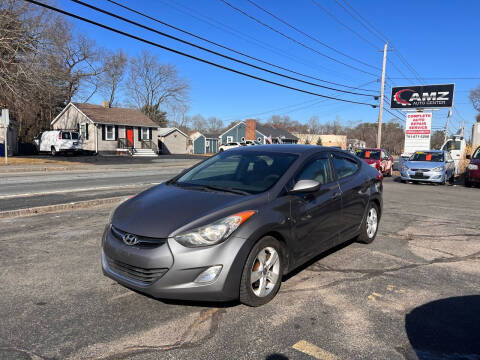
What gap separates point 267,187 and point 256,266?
2.82ft

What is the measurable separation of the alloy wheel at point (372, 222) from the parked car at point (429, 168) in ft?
34.5

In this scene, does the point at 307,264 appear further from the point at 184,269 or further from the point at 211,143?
the point at 211,143

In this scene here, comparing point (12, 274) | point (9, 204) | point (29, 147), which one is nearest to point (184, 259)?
point (12, 274)

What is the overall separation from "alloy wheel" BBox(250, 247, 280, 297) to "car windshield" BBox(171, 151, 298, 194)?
0.67 m

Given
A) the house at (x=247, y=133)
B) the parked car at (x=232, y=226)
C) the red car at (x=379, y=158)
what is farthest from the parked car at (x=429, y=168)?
the house at (x=247, y=133)

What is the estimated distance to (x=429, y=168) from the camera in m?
14.7

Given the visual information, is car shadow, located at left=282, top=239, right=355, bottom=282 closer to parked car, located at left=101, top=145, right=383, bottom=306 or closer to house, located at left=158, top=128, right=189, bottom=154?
parked car, located at left=101, top=145, right=383, bottom=306

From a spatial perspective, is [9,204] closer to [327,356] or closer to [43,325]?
[43,325]

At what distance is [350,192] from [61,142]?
3013 cm

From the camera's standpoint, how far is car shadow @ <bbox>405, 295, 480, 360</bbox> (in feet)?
9.02

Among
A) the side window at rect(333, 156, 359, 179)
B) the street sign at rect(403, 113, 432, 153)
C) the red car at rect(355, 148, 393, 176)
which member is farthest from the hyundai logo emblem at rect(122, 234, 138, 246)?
the street sign at rect(403, 113, 432, 153)

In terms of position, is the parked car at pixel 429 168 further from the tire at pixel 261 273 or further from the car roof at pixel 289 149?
the tire at pixel 261 273

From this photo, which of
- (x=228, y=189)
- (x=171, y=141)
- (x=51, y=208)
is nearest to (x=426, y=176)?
(x=228, y=189)

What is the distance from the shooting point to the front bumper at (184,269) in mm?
2986
